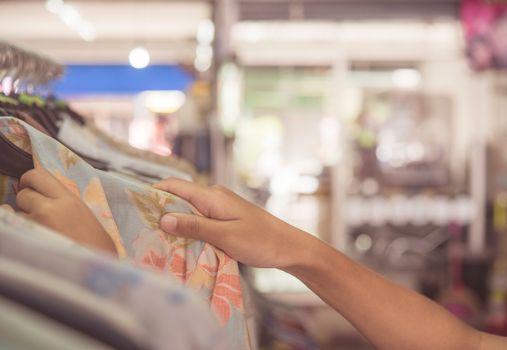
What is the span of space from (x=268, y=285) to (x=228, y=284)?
17.3ft

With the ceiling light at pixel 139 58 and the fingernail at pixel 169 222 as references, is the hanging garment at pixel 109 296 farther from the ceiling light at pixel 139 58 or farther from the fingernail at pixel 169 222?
the ceiling light at pixel 139 58

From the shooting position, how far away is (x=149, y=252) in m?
1.00

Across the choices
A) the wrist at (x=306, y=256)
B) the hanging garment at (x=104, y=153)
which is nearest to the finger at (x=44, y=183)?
the wrist at (x=306, y=256)

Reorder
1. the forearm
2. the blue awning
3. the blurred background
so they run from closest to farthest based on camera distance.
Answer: the forearm, the blurred background, the blue awning

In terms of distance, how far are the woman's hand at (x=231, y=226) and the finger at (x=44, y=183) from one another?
0.21 metres

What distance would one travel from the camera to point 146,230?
1.01 m

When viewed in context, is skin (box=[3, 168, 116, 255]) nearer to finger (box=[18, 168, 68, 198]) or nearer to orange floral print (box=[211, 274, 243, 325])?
finger (box=[18, 168, 68, 198])

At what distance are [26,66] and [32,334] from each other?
3.16 feet

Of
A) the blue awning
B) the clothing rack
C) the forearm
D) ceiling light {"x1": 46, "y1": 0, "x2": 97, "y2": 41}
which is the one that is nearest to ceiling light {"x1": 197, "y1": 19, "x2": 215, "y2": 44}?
the blue awning

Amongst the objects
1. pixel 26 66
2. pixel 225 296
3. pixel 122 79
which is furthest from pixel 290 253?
pixel 122 79

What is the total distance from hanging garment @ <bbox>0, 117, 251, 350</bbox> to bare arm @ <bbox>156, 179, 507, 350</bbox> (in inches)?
0.9

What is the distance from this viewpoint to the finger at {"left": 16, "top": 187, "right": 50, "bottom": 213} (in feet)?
2.62

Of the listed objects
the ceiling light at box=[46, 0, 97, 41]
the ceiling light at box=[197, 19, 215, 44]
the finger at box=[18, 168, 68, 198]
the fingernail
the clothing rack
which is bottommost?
the fingernail

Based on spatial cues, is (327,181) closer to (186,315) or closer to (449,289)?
(449,289)
